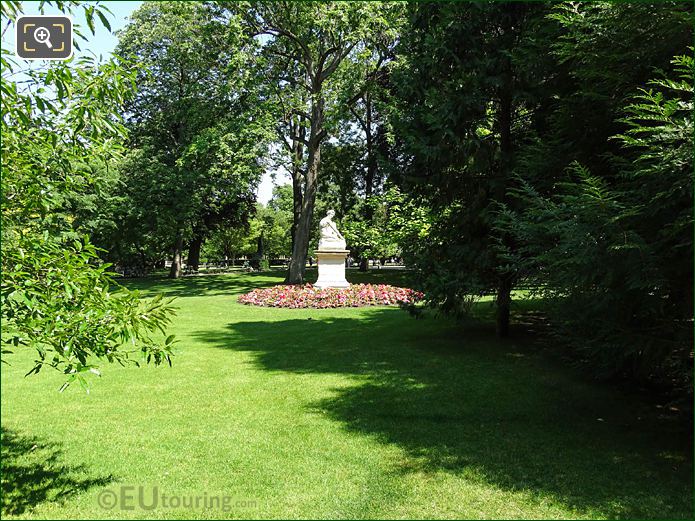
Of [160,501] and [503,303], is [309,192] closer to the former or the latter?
[503,303]

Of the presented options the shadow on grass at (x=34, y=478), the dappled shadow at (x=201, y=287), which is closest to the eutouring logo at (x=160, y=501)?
the shadow on grass at (x=34, y=478)

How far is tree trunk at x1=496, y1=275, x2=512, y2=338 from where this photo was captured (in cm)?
944

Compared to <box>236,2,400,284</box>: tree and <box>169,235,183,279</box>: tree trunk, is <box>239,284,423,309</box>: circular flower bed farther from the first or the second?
<box>169,235,183,279</box>: tree trunk

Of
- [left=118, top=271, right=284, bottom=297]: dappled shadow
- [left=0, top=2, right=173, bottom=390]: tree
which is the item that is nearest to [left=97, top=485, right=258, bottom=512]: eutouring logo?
[left=0, top=2, right=173, bottom=390]: tree

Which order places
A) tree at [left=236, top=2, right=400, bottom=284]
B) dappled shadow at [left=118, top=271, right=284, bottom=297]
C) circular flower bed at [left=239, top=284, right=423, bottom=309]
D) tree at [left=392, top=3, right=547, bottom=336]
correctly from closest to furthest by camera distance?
tree at [left=392, top=3, right=547, bottom=336], circular flower bed at [left=239, top=284, right=423, bottom=309], tree at [left=236, top=2, right=400, bottom=284], dappled shadow at [left=118, top=271, right=284, bottom=297]

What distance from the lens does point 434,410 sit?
20.2ft

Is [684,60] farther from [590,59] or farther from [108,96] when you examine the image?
[108,96]

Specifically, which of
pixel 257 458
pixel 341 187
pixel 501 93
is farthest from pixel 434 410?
pixel 341 187

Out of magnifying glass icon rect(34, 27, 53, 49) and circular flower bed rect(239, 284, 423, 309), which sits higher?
magnifying glass icon rect(34, 27, 53, 49)

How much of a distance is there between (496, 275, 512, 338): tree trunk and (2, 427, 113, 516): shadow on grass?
23.9 feet

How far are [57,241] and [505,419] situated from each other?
505 centimetres

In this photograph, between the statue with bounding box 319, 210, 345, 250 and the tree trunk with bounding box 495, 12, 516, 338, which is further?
the statue with bounding box 319, 210, 345, 250

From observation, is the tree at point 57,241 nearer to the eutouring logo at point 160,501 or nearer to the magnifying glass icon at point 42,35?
the magnifying glass icon at point 42,35

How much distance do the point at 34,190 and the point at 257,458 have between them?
3.01 metres
